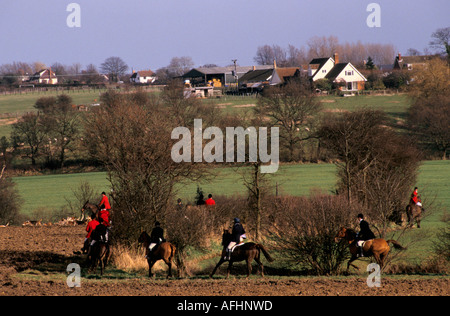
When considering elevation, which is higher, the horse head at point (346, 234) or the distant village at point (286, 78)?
the distant village at point (286, 78)

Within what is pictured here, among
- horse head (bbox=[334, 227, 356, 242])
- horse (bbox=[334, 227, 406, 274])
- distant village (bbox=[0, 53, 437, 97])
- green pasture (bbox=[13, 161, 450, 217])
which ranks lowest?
green pasture (bbox=[13, 161, 450, 217])

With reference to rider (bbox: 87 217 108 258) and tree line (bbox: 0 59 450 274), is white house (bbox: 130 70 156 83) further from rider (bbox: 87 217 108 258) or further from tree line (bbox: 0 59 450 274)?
rider (bbox: 87 217 108 258)

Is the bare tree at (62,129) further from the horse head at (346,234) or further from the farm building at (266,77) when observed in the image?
A: the farm building at (266,77)

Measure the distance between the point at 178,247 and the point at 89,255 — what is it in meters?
3.02

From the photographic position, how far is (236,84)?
116 meters

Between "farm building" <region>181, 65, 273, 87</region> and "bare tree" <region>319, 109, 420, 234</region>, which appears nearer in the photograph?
"bare tree" <region>319, 109, 420, 234</region>

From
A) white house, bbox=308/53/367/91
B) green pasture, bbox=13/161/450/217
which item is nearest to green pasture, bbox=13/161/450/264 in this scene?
green pasture, bbox=13/161/450/217

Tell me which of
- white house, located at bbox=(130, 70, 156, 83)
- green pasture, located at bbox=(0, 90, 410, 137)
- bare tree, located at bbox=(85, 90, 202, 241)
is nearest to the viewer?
bare tree, located at bbox=(85, 90, 202, 241)

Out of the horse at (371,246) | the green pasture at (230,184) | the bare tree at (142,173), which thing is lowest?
the green pasture at (230,184)

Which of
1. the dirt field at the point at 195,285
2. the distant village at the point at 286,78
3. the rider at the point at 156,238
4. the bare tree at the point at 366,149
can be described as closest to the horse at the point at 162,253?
the rider at the point at 156,238

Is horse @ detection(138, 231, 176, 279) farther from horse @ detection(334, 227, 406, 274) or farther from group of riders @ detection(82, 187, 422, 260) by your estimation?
horse @ detection(334, 227, 406, 274)

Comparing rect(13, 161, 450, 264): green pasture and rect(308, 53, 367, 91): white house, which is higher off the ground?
rect(308, 53, 367, 91): white house

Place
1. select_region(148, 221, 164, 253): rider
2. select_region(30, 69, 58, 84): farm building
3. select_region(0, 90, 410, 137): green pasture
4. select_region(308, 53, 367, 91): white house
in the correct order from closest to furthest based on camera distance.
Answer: select_region(148, 221, 164, 253): rider → select_region(0, 90, 410, 137): green pasture → select_region(308, 53, 367, 91): white house → select_region(30, 69, 58, 84): farm building

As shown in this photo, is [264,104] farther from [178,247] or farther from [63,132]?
[178,247]
